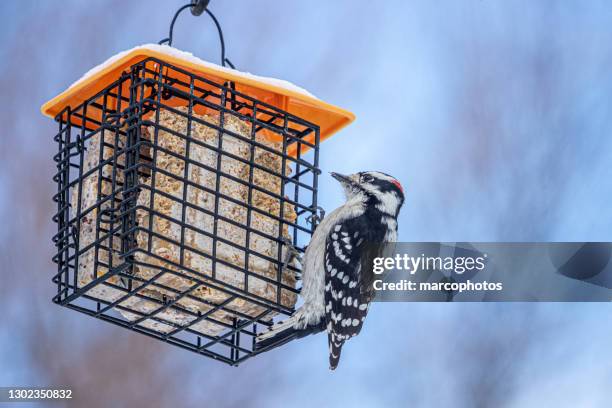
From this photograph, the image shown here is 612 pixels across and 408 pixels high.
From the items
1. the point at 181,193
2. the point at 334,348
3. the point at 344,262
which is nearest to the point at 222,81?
the point at 181,193

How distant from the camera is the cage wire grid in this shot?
3.99 metres

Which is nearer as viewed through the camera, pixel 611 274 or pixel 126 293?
pixel 126 293

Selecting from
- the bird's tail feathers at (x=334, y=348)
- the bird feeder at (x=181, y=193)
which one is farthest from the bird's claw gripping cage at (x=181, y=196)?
the bird's tail feathers at (x=334, y=348)

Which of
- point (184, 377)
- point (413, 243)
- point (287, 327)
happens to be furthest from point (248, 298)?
point (184, 377)

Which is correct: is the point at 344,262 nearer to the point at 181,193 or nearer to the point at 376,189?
the point at 376,189

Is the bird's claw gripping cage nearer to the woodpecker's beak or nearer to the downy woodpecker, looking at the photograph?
the downy woodpecker

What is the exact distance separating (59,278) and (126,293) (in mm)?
297

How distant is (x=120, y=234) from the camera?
3.96 meters

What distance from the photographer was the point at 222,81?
4266 mm

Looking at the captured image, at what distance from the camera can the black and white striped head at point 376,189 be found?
16.3 feet

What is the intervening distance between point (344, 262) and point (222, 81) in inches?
38.3

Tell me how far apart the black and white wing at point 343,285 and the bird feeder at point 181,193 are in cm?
24

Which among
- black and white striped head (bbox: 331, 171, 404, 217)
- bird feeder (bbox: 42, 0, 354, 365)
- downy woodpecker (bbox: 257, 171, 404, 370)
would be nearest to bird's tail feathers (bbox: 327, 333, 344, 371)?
downy woodpecker (bbox: 257, 171, 404, 370)

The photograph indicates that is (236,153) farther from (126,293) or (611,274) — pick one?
(611,274)
